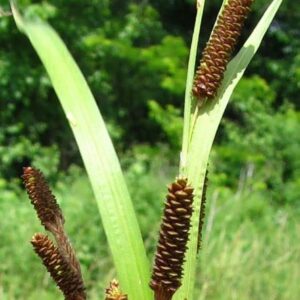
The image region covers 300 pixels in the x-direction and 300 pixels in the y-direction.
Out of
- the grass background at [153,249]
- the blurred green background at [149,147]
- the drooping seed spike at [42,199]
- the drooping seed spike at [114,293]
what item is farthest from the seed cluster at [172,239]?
the blurred green background at [149,147]

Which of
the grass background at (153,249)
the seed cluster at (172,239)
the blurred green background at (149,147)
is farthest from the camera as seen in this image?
the blurred green background at (149,147)

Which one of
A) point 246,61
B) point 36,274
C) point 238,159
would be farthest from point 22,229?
point 238,159

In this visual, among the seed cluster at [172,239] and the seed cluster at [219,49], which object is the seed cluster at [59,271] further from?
the seed cluster at [219,49]

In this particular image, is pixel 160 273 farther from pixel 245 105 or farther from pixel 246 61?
pixel 245 105

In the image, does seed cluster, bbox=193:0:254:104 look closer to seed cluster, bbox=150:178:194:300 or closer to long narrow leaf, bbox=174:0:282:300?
long narrow leaf, bbox=174:0:282:300

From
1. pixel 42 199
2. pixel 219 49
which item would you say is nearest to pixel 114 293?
pixel 42 199

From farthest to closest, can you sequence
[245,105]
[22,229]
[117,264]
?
[245,105]
[22,229]
[117,264]
